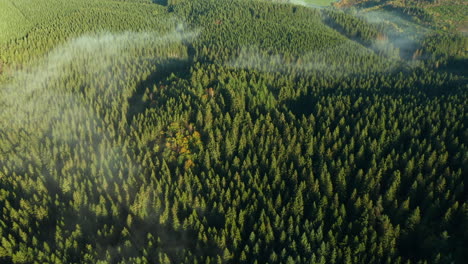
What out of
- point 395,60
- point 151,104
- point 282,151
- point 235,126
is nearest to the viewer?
point 282,151

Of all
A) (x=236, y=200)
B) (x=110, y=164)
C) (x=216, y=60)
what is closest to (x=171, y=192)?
(x=236, y=200)

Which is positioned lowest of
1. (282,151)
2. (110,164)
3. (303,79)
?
(110,164)

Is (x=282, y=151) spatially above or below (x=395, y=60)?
below

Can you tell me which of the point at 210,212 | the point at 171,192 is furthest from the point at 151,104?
the point at 210,212

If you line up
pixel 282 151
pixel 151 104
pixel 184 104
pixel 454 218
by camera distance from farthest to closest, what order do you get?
pixel 151 104, pixel 184 104, pixel 282 151, pixel 454 218

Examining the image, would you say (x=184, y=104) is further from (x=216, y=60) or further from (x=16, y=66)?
(x=16, y=66)

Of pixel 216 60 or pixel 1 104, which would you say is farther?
pixel 216 60

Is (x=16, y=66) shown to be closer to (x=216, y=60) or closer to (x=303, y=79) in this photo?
(x=216, y=60)
